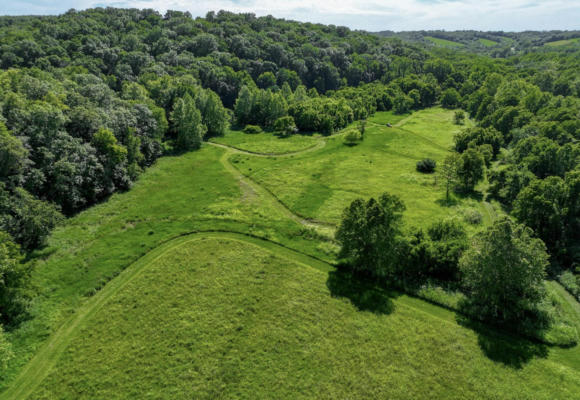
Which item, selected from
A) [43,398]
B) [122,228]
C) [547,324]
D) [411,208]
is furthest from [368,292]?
[122,228]

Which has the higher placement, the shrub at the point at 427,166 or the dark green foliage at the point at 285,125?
the dark green foliage at the point at 285,125

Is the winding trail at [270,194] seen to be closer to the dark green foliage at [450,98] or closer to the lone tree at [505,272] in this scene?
the lone tree at [505,272]

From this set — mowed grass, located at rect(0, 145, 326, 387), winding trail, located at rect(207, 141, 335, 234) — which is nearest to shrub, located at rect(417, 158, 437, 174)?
winding trail, located at rect(207, 141, 335, 234)

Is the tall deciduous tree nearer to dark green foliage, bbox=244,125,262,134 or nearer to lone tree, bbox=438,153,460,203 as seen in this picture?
lone tree, bbox=438,153,460,203

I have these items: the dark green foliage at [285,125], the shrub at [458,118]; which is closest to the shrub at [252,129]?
the dark green foliage at [285,125]

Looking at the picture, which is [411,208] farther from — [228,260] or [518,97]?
[518,97]
